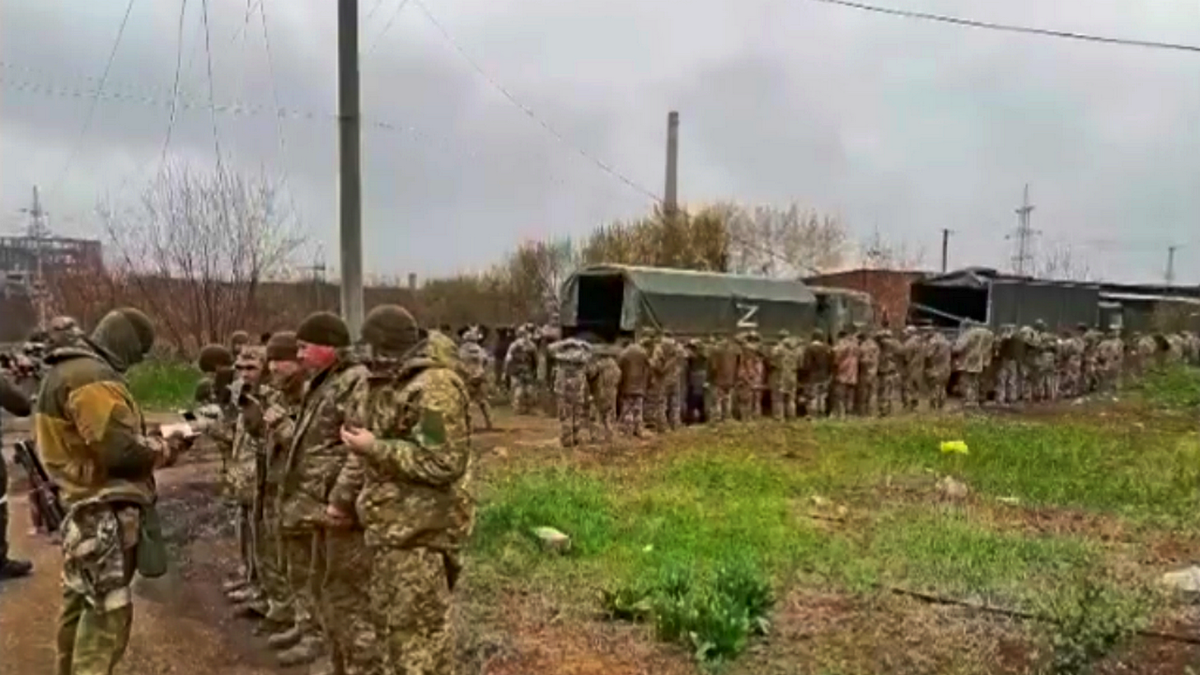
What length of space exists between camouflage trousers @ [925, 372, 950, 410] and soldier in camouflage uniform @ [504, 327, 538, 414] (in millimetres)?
6841

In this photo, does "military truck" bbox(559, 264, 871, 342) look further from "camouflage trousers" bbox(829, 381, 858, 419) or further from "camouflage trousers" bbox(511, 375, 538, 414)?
"camouflage trousers" bbox(829, 381, 858, 419)

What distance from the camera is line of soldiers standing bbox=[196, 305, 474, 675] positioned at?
4281mm

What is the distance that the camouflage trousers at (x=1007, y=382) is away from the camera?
72.2ft

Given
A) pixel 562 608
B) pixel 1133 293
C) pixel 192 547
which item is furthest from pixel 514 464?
pixel 1133 293

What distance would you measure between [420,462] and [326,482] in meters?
1.07

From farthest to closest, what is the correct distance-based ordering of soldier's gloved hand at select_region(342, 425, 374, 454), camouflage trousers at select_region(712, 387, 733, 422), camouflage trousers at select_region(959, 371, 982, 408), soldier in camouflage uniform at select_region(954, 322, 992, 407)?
camouflage trousers at select_region(959, 371, 982, 408), soldier in camouflage uniform at select_region(954, 322, 992, 407), camouflage trousers at select_region(712, 387, 733, 422), soldier's gloved hand at select_region(342, 425, 374, 454)

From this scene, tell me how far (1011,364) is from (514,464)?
13216mm

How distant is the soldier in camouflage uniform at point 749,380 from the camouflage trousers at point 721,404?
0.22 metres

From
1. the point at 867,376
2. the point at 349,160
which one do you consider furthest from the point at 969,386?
the point at 349,160

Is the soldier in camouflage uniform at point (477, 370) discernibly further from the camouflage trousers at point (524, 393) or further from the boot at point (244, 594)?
the boot at point (244, 594)

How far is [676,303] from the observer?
19562 mm

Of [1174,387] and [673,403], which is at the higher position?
[673,403]

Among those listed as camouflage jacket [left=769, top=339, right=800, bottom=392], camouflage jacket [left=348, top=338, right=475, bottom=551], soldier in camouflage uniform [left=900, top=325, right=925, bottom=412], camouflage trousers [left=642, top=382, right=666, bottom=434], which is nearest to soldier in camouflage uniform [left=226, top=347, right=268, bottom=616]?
camouflage jacket [left=348, top=338, right=475, bottom=551]

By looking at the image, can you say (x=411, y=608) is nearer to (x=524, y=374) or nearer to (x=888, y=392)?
(x=524, y=374)
